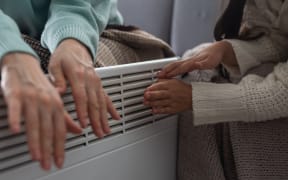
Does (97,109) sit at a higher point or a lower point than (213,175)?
higher

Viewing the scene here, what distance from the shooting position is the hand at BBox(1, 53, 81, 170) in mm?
455

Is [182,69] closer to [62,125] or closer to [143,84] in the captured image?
[143,84]

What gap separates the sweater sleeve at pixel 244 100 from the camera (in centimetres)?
71

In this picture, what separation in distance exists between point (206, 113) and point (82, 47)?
0.83ft

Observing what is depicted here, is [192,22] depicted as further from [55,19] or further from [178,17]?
[55,19]

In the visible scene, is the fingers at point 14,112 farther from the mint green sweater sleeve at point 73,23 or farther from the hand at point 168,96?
the hand at point 168,96

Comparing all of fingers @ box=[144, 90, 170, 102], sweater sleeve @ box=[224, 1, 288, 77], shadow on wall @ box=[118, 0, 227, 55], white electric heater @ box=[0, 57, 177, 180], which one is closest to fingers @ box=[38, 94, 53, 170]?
white electric heater @ box=[0, 57, 177, 180]

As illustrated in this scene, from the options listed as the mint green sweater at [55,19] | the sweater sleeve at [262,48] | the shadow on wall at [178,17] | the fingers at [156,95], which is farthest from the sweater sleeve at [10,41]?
the shadow on wall at [178,17]

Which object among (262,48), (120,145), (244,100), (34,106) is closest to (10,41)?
(34,106)

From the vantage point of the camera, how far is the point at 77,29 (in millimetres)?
647

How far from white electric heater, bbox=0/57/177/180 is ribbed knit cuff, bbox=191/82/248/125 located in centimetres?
9

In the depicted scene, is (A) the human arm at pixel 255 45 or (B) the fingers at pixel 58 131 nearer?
(B) the fingers at pixel 58 131

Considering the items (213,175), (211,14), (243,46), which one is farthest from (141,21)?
(213,175)

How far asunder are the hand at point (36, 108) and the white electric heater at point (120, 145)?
0.09m
